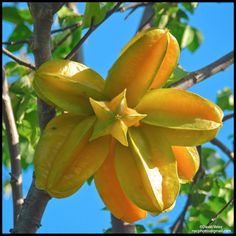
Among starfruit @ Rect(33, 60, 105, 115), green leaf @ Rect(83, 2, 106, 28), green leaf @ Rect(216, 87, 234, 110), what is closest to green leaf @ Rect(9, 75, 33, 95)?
green leaf @ Rect(83, 2, 106, 28)

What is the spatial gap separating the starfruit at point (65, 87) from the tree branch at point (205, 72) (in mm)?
843

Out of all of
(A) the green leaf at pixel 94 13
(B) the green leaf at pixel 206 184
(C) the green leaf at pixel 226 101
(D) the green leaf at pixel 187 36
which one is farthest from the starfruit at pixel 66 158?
(C) the green leaf at pixel 226 101

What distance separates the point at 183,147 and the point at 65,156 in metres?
0.45

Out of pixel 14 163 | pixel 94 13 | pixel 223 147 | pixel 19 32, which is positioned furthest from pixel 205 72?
pixel 19 32

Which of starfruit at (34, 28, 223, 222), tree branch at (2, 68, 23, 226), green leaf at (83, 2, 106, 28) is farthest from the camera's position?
tree branch at (2, 68, 23, 226)

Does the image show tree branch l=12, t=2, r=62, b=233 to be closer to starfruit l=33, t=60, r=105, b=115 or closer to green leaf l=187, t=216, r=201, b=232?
starfruit l=33, t=60, r=105, b=115

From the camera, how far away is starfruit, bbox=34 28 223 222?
196 cm

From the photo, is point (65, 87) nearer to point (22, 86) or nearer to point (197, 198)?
point (22, 86)

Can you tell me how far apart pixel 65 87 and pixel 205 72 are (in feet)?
3.78

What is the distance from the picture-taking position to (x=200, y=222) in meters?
3.62

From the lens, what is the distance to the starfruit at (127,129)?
77.2 inches

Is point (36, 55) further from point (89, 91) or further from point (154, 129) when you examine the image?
point (154, 129)

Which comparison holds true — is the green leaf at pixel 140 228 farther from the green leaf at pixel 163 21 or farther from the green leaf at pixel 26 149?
the green leaf at pixel 163 21

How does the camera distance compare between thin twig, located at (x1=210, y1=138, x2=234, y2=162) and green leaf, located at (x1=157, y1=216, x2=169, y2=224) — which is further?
green leaf, located at (x1=157, y1=216, x2=169, y2=224)
